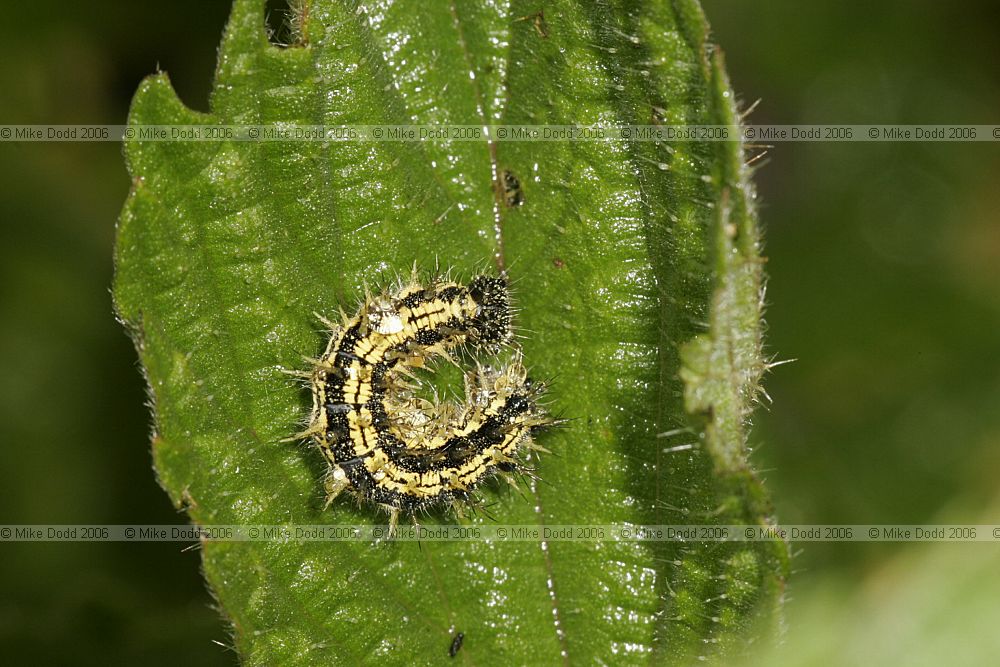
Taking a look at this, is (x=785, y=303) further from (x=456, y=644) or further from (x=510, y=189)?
(x=456, y=644)

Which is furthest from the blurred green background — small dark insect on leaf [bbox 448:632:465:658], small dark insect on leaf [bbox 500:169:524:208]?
small dark insect on leaf [bbox 500:169:524:208]

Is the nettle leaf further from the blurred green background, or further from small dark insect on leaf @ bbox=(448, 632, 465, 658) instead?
the blurred green background

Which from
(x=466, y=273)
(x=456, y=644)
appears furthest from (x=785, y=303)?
(x=456, y=644)

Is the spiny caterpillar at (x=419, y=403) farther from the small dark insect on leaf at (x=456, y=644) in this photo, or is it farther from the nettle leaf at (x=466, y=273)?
the small dark insect on leaf at (x=456, y=644)

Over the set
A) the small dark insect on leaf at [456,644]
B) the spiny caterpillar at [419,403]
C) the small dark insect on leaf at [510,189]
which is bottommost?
the small dark insect on leaf at [456,644]

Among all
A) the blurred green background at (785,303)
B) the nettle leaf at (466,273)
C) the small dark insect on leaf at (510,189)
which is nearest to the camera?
the nettle leaf at (466,273)

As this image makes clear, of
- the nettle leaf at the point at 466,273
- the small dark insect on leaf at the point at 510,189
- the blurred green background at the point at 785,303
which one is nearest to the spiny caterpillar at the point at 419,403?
the nettle leaf at the point at 466,273
